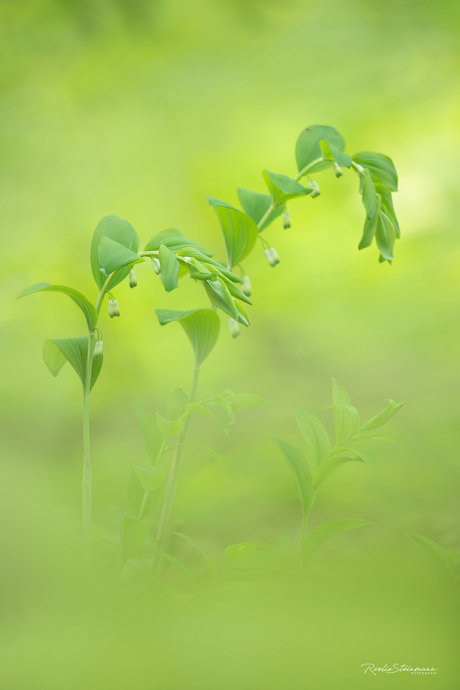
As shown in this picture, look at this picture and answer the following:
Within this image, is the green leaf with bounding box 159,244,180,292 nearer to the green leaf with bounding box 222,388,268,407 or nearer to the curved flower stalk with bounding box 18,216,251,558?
the curved flower stalk with bounding box 18,216,251,558

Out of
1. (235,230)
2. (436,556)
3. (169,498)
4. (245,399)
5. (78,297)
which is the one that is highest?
(235,230)

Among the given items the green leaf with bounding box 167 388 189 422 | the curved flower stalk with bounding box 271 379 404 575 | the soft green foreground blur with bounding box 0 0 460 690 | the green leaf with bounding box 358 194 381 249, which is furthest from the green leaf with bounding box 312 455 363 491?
the green leaf with bounding box 358 194 381 249

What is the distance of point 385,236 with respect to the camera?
2.55ft

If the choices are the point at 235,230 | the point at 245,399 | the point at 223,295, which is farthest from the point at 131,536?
the point at 235,230

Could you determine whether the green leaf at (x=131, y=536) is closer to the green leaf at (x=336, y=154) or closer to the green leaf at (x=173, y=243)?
the green leaf at (x=173, y=243)

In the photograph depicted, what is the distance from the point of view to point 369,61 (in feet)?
3.27

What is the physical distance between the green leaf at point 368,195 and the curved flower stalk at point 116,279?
251 millimetres

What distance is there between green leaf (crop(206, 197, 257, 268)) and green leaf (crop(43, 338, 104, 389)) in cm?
25

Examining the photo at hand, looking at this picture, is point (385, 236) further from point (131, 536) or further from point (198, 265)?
point (131, 536)

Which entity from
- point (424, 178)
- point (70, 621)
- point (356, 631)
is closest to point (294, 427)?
point (356, 631)

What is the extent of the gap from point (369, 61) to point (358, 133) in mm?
151

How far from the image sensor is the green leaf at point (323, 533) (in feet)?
2.17

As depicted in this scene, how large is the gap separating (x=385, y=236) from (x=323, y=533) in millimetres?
453

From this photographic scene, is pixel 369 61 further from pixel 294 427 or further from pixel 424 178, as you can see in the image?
pixel 294 427
